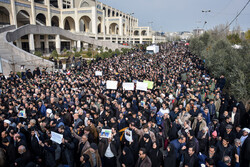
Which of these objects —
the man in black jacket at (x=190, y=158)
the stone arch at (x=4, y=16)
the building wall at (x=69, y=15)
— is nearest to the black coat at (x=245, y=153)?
the man in black jacket at (x=190, y=158)

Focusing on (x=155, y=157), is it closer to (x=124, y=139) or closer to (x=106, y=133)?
(x=124, y=139)

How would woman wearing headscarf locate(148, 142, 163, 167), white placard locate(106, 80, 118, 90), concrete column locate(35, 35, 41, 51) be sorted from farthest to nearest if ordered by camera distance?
concrete column locate(35, 35, 41, 51)
white placard locate(106, 80, 118, 90)
woman wearing headscarf locate(148, 142, 163, 167)

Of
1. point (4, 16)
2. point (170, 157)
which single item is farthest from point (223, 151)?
point (4, 16)

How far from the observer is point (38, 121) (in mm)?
6426

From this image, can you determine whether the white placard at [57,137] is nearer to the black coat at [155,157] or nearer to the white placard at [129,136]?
the white placard at [129,136]

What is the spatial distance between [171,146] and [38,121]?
4794 mm

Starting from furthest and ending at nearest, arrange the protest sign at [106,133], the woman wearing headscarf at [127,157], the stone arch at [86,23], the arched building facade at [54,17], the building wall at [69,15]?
the stone arch at [86,23] < the building wall at [69,15] < the arched building facade at [54,17] < the protest sign at [106,133] < the woman wearing headscarf at [127,157]

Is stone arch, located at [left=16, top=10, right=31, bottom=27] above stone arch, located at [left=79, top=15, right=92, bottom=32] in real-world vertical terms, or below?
below

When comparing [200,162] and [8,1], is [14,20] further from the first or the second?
[200,162]

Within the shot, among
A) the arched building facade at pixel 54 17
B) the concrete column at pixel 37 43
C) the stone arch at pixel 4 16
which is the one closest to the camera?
the arched building facade at pixel 54 17

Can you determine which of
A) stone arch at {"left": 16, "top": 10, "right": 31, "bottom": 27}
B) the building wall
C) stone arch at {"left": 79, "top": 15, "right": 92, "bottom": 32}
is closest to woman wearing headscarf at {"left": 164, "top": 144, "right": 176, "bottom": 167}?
the building wall

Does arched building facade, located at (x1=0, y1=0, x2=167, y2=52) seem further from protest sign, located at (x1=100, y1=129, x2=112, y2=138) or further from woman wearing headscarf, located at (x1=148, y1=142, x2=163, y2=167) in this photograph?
woman wearing headscarf, located at (x1=148, y1=142, x2=163, y2=167)

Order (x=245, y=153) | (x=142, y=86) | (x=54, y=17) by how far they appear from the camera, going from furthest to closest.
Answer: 1. (x=54, y=17)
2. (x=142, y=86)
3. (x=245, y=153)

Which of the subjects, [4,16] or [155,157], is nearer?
[155,157]
